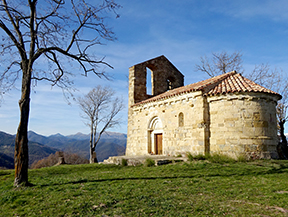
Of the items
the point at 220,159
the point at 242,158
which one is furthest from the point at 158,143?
the point at 242,158

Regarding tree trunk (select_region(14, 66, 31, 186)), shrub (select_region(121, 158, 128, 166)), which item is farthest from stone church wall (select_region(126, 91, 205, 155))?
tree trunk (select_region(14, 66, 31, 186))

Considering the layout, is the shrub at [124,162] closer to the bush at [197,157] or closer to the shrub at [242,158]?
the bush at [197,157]

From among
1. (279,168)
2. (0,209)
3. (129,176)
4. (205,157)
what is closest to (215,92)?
(205,157)

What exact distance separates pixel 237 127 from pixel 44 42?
1017 cm

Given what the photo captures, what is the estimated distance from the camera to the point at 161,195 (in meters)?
6.13

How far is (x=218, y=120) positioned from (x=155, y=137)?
18.5 ft

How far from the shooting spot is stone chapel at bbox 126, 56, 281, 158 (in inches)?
451

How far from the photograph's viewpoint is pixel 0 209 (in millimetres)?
5703

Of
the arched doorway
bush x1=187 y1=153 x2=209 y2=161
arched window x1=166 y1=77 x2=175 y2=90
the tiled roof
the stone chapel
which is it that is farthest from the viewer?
arched window x1=166 y1=77 x2=175 y2=90

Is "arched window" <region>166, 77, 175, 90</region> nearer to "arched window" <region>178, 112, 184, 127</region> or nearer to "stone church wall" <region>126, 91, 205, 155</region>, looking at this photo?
"stone church wall" <region>126, 91, 205, 155</region>

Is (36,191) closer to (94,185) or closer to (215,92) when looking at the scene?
(94,185)

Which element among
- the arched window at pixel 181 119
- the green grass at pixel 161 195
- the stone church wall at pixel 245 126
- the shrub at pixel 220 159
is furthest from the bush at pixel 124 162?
the stone church wall at pixel 245 126

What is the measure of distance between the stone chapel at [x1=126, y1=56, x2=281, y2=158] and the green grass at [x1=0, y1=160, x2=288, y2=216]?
2.65 m

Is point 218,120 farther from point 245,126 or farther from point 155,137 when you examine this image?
point 155,137
